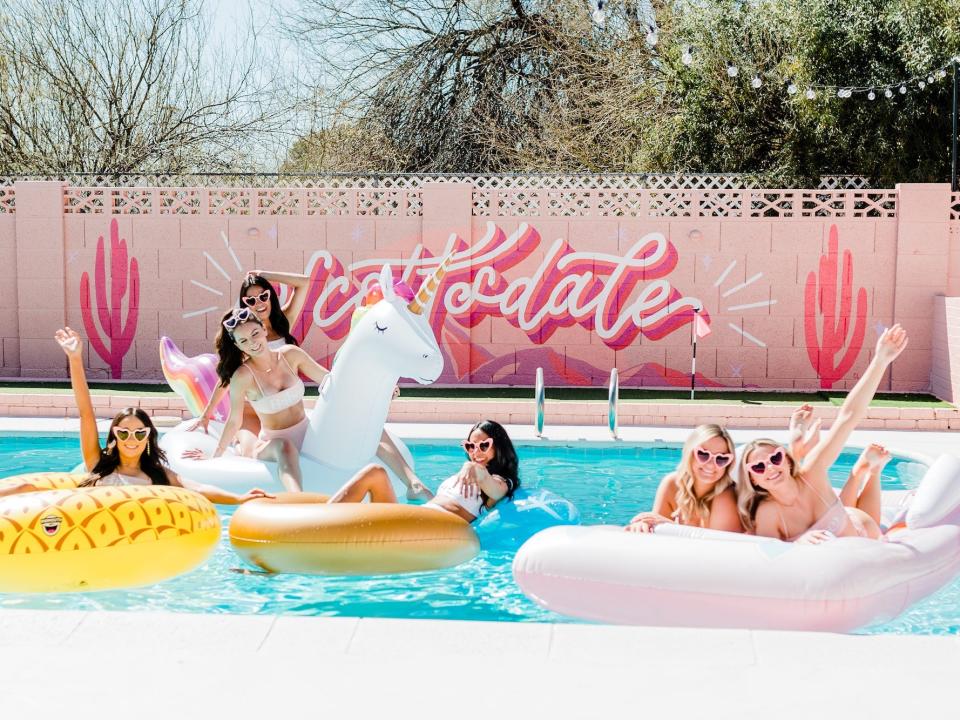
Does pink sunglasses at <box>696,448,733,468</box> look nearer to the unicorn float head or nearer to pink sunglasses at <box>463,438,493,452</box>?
pink sunglasses at <box>463,438,493,452</box>

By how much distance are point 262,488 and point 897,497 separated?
13.1 ft

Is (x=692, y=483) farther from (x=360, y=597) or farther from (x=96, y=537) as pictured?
(x=96, y=537)

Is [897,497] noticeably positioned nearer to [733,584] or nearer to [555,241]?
[733,584]

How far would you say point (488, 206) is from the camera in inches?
502

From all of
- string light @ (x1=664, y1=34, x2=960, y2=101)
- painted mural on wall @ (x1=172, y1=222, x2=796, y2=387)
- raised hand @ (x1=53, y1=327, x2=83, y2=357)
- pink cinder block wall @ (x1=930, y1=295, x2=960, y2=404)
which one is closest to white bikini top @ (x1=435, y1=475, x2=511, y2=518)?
raised hand @ (x1=53, y1=327, x2=83, y2=357)

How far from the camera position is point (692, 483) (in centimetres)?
555

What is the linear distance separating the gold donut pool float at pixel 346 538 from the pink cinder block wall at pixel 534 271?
720 centimetres

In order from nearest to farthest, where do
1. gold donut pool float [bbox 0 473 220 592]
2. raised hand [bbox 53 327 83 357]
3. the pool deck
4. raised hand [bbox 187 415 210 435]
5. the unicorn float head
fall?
the pool deck
gold donut pool float [bbox 0 473 220 592]
raised hand [bbox 53 327 83 357]
the unicorn float head
raised hand [bbox 187 415 210 435]

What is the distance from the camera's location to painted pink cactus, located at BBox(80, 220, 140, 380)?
1315cm

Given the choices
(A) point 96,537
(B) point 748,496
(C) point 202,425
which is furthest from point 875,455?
(C) point 202,425

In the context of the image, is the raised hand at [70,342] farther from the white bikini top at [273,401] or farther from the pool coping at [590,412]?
the pool coping at [590,412]

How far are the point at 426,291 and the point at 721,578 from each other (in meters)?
2.55

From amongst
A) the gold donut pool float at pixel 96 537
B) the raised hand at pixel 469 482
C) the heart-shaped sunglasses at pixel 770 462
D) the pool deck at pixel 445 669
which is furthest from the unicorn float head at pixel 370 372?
the pool deck at pixel 445 669

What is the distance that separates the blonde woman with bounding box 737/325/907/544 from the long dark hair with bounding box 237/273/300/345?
321 centimetres
